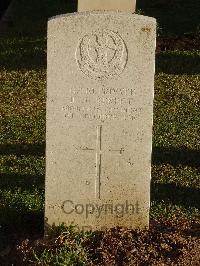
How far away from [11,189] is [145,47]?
232 cm

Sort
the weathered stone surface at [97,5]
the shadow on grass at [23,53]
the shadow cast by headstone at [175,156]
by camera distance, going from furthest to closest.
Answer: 1. the shadow on grass at [23,53]
2. the weathered stone surface at [97,5]
3. the shadow cast by headstone at [175,156]

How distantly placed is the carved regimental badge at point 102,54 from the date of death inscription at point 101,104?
125 mm

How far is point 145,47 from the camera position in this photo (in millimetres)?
5000

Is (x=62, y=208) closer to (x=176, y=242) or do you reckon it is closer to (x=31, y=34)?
(x=176, y=242)

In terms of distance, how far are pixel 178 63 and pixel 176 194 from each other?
547 centimetres

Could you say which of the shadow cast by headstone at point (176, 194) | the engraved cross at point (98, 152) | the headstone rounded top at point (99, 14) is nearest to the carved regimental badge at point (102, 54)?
the headstone rounded top at point (99, 14)

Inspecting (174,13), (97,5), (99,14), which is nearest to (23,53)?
(97,5)

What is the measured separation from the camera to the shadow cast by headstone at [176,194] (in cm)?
654

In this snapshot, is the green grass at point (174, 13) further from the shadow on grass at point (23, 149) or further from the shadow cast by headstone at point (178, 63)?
the shadow on grass at point (23, 149)

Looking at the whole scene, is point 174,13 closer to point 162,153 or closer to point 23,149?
point 162,153

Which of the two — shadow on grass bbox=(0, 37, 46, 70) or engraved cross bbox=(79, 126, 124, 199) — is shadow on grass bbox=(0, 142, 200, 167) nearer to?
engraved cross bbox=(79, 126, 124, 199)

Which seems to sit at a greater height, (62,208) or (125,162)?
(125,162)

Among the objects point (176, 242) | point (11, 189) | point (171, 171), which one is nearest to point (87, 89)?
point (176, 242)

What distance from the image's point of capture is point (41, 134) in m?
8.80
